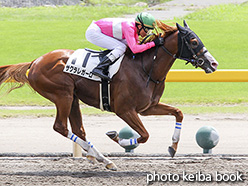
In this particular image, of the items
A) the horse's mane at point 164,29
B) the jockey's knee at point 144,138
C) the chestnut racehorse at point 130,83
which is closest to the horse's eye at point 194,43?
the chestnut racehorse at point 130,83

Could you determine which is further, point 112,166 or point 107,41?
point 107,41

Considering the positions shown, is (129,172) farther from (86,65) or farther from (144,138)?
(86,65)

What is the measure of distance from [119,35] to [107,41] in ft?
0.52

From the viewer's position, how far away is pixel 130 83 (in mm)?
5961

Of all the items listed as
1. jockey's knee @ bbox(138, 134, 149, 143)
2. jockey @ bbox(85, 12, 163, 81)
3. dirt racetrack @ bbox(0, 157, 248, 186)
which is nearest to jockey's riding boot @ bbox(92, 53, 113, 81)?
jockey @ bbox(85, 12, 163, 81)

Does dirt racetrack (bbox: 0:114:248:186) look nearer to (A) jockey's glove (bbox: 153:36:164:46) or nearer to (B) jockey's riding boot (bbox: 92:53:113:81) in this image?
(B) jockey's riding boot (bbox: 92:53:113:81)

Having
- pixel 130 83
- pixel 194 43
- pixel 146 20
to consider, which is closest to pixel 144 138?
pixel 130 83

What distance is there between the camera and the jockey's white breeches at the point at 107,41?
19.9 ft

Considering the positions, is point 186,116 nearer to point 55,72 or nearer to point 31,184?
point 55,72

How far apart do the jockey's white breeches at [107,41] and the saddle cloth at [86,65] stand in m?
0.09

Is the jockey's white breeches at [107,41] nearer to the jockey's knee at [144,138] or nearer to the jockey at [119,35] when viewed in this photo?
the jockey at [119,35]

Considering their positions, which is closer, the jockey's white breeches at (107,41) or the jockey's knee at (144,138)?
the jockey's knee at (144,138)

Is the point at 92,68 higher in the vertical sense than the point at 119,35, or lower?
lower

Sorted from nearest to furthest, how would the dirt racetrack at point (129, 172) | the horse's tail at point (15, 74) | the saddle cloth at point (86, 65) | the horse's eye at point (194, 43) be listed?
the dirt racetrack at point (129, 172) → the horse's eye at point (194, 43) → the saddle cloth at point (86, 65) → the horse's tail at point (15, 74)
